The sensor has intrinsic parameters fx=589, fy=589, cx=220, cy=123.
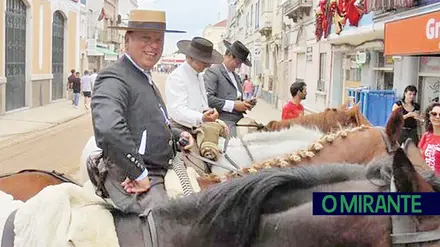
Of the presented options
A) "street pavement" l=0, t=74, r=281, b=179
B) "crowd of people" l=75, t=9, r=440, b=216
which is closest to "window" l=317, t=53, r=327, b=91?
"street pavement" l=0, t=74, r=281, b=179

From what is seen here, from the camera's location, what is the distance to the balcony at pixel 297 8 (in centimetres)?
2264

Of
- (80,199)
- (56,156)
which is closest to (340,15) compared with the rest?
(56,156)

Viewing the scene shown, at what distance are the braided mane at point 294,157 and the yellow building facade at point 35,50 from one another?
17219 mm

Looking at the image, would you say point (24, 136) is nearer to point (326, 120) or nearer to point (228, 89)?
point (228, 89)

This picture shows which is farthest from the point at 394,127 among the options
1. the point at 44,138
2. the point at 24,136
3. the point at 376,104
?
the point at 24,136

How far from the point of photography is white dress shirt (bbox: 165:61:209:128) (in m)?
5.00

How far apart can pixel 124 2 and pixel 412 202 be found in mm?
86530

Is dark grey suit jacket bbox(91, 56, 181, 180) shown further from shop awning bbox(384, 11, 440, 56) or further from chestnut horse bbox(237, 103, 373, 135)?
shop awning bbox(384, 11, 440, 56)

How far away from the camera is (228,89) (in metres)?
6.47

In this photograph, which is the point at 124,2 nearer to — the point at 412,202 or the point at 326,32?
the point at 326,32

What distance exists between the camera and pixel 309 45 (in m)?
22.9

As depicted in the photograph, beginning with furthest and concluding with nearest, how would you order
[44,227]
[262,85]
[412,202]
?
[262,85] → [44,227] → [412,202]

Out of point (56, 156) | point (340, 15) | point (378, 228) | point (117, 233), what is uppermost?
point (340, 15)

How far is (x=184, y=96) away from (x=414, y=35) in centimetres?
655
